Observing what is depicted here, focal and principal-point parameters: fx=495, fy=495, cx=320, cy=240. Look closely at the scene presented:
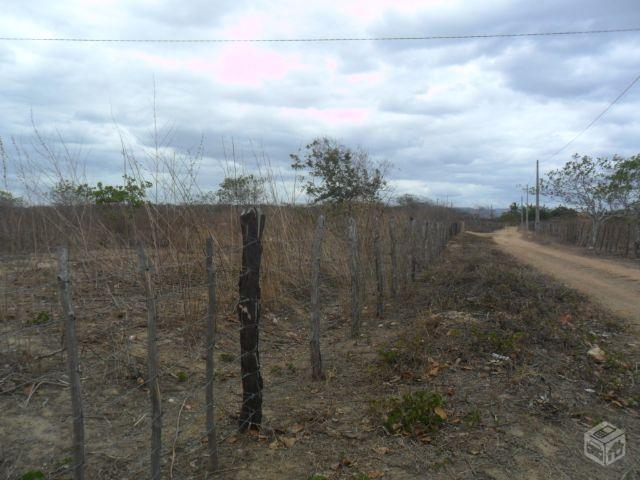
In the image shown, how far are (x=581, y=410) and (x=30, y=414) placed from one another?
3.91m

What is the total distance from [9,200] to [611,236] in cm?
2134

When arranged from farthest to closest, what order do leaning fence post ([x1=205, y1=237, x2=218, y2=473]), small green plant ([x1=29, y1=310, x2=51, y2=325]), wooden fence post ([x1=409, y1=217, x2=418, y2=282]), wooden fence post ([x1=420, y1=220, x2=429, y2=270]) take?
wooden fence post ([x1=420, y1=220, x2=429, y2=270]), wooden fence post ([x1=409, y1=217, x2=418, y2=282]), small green plant ([x1=29, y1=310, x2=51, y2=325]), leaning fence post ([x1=205, y1=237, x2=218, y2=473])

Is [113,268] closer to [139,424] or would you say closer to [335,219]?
[139,424]

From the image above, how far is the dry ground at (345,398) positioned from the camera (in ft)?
9.75

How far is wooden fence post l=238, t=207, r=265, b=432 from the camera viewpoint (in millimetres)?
3188

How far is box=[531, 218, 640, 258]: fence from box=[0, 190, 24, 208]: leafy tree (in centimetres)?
1856

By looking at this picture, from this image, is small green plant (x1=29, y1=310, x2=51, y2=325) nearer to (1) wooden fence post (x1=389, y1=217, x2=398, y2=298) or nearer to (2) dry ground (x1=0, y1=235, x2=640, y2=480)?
(2) dry ground (x1=0, y1=235, x2=640, y2=480)

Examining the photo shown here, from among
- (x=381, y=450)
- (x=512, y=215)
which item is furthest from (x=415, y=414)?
(x=512, y=215)

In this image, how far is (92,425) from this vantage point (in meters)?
3.34

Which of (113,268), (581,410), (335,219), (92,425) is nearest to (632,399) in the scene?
(581,410)

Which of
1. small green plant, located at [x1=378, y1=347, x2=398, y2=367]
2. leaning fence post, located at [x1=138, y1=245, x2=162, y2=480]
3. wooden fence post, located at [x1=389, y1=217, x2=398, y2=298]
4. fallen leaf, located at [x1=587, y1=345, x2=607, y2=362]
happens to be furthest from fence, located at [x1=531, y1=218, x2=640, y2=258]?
leaning fence post, located at [x1=138, y1=245, x2=162, y2=480]

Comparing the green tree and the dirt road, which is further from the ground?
the green tree

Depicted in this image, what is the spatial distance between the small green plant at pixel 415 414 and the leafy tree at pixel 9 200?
4.39m

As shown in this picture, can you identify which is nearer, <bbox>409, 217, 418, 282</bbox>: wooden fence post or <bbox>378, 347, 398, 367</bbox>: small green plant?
<bbox>378, 347, 398, 367</bbox>: small green plant
